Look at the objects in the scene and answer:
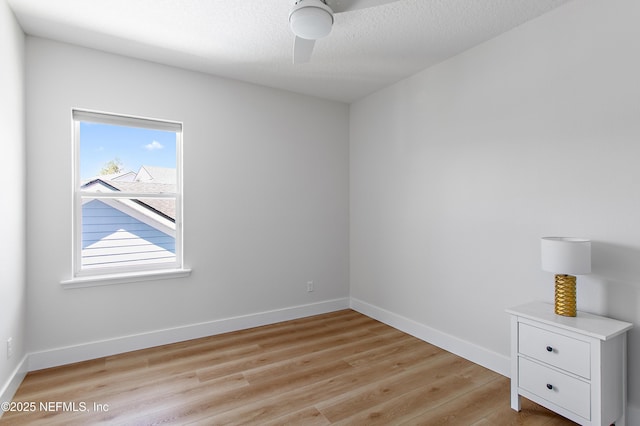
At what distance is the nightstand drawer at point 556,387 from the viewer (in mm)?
1771

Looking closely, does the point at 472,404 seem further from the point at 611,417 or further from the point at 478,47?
the point at 478,47

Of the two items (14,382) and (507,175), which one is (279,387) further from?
(507,175)

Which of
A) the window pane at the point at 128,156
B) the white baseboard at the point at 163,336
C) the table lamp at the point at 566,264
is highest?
the window pane at the point at 128,156

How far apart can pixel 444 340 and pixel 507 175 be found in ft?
5.11

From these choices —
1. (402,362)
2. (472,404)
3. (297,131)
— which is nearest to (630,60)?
(472,404)

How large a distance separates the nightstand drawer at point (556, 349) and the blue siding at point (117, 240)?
3.01 m

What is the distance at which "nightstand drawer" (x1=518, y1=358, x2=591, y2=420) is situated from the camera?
1771 millimetres

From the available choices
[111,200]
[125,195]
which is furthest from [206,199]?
[111,200]

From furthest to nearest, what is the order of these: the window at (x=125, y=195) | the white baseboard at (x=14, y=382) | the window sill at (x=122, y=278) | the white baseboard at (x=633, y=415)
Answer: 1. the window at (x=125, y=195)
2. the window sill at (x=122, y=278)
3. the white baseboard at (x=14, y=382)
4. the white baseboard at (x=633, y=415)

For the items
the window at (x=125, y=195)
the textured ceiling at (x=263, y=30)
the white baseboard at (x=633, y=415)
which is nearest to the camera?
the white baseboard at (x=633, y=415)

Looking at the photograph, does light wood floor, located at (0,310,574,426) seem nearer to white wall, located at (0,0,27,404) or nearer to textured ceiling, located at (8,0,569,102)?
white wall, located at (0,0,27,404)

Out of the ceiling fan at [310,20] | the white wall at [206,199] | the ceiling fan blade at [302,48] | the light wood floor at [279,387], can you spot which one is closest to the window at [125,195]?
the white wall at [206,199]

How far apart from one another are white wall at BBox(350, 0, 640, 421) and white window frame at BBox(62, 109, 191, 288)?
213 centimetres

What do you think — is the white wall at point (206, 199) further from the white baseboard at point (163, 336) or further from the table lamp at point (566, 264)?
the table lamp at point (566, 264)
